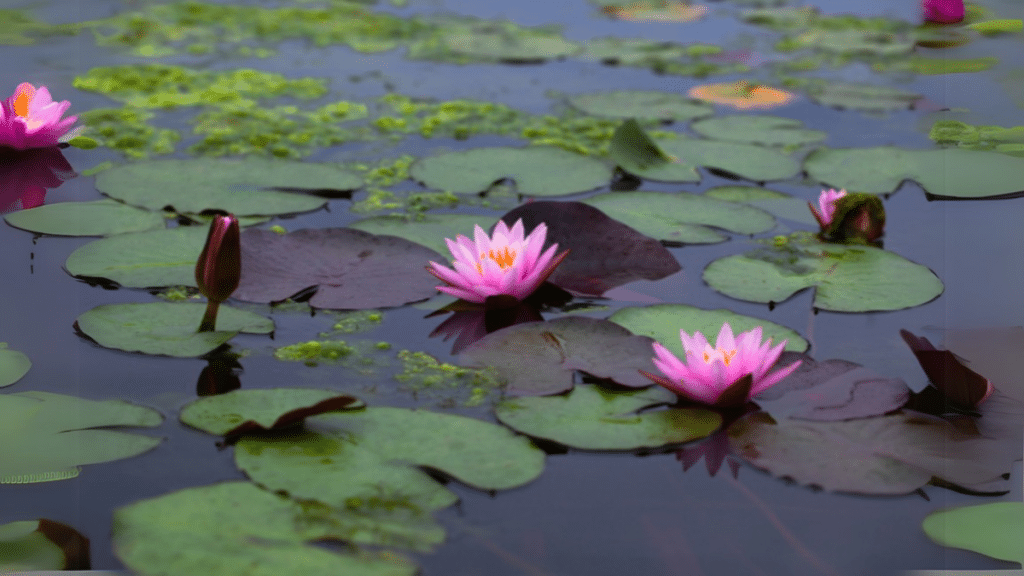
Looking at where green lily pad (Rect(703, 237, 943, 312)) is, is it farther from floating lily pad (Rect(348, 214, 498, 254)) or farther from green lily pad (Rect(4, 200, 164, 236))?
green lily pad (Rect(4, 200, 164, 236))

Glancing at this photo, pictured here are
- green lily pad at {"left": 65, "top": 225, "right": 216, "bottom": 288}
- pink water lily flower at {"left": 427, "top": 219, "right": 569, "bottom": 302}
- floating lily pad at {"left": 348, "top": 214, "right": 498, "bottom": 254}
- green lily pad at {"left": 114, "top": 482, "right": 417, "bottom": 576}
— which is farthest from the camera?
floating lily pad at {"left": 348, "top": 214, "right": 498, "bottom": 254}

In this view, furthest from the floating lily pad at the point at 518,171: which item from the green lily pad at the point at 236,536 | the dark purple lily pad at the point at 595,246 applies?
the green lily pad at the point at 236,536

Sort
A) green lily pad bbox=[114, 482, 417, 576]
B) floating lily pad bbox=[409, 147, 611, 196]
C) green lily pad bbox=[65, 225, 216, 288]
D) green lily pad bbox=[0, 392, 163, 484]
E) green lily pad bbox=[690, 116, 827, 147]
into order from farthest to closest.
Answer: green lily pad bbox=[690, 116, 827, 147]
floating lily pad bbox=[409, 147, 611, 196]
green lily pad bbox=[65, 225, 216, 288]
green lily pad bbox=[0, 392, 163, 484]
green lily pad bbox=[114, 482, 417, 576]

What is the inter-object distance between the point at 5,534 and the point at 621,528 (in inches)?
36.8

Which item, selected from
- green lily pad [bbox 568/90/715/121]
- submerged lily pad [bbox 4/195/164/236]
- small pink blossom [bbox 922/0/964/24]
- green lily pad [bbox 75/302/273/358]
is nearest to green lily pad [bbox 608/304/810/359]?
green lily pad [bbox 75/302/273/358]

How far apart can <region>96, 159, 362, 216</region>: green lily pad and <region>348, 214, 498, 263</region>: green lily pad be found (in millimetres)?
246

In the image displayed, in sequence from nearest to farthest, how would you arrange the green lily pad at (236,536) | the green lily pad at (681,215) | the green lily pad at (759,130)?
the green lily pad at (236,536) → the green lily pad at (681,215) → the green lily pad at (759,130)

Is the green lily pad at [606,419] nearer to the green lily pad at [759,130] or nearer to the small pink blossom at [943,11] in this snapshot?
the green lily pad at [759,130]

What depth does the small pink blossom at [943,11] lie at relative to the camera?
412cm

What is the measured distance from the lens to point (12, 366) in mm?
1933

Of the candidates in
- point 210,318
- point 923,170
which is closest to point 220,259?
point 210,318

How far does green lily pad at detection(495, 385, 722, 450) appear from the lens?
1736 mm

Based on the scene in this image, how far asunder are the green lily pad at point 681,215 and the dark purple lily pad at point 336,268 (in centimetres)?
63

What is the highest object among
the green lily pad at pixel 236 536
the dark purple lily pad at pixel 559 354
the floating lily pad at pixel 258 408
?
the dark purple lily pad at pixel 559 354
